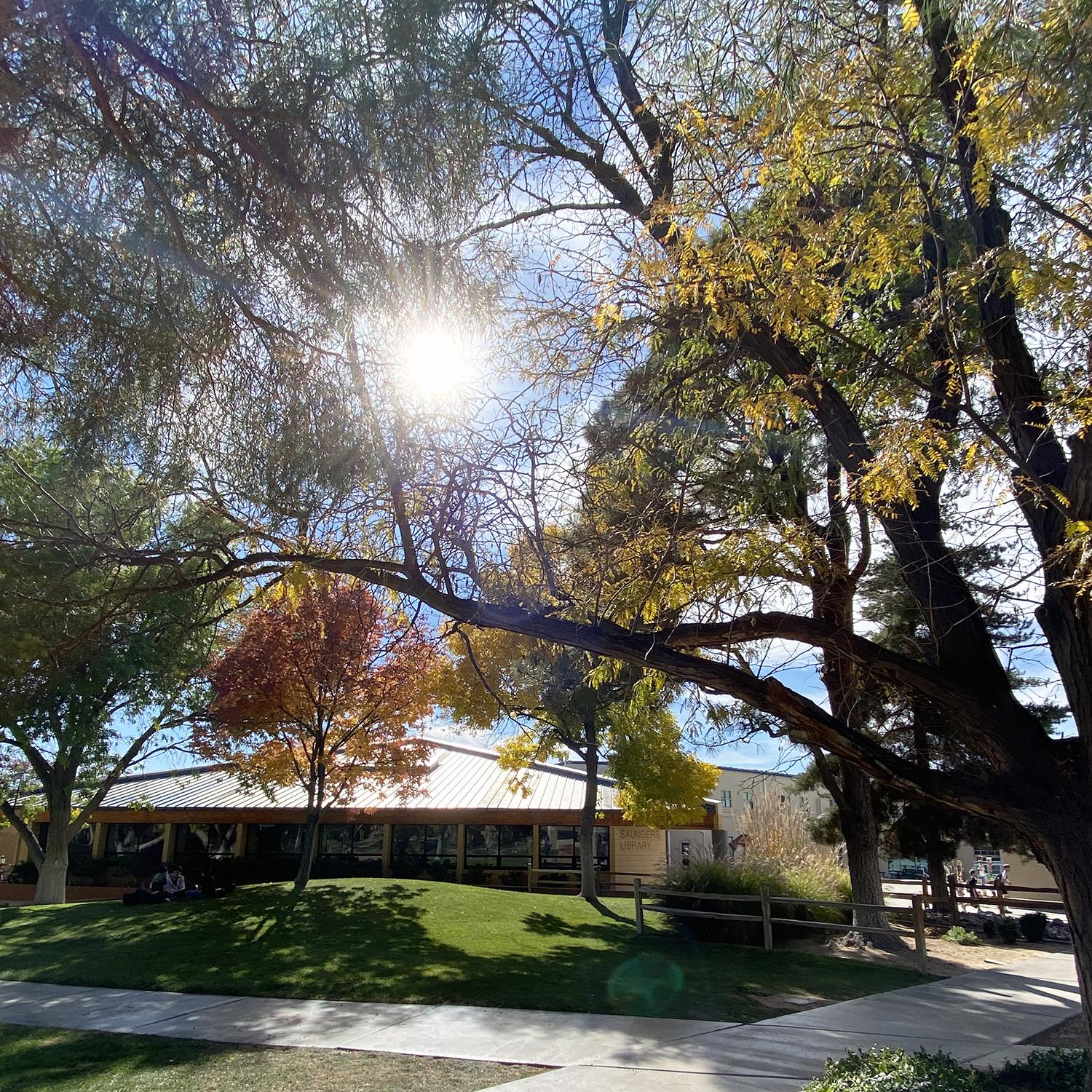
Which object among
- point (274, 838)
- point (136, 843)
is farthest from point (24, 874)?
point (274, 838)

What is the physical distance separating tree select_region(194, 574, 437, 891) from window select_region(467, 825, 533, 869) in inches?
418

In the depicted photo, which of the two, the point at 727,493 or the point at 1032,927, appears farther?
the point at 1032,927

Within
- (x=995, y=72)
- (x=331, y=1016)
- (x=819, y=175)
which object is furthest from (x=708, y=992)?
(x=995, y=72)

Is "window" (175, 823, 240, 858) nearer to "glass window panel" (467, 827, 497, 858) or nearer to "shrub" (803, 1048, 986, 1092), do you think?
"glass window panel" (467, 827, 497, 858)

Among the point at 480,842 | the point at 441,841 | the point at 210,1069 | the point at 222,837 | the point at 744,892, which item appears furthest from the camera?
the point at 222,837

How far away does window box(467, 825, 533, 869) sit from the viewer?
1123 inches

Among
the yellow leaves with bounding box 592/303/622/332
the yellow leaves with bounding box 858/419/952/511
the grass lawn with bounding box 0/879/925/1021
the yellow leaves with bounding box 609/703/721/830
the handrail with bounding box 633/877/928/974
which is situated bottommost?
the grass lawn with bounding box 0/879/925/1021

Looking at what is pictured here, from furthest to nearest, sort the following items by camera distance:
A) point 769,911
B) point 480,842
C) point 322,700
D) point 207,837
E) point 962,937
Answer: point 207,837 < point 480,842 < point 962,937 < point 322,700 < point 769,911

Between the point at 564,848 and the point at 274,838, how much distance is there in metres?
10.2

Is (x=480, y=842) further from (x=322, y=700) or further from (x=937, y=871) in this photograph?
(x=937, y=871)

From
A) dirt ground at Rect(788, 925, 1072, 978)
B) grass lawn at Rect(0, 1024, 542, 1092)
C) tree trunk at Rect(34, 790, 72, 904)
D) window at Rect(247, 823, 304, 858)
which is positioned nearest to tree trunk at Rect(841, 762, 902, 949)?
dirt ground at Rect(788, 925, 1072, 978)

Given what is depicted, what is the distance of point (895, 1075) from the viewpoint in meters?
5.32

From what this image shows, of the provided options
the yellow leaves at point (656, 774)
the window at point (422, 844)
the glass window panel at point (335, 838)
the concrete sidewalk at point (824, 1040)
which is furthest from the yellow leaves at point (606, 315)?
the glass window panel at point (335, 838)

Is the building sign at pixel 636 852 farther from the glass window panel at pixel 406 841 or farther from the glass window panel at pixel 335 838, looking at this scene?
the glass window panel at pixel 335 838
